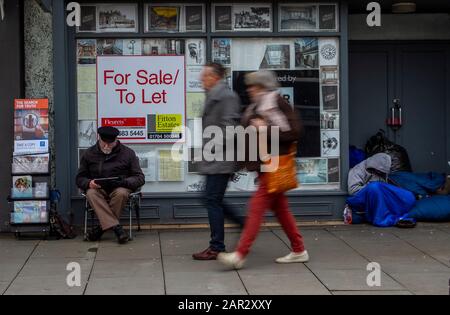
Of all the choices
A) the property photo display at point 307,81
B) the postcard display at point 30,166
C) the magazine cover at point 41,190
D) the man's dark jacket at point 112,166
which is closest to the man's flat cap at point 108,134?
the man's dark jacket at point 112,166

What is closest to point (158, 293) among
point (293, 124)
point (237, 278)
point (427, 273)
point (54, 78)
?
point (237, 278)

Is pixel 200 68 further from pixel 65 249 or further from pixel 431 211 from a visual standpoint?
pixel 431 211

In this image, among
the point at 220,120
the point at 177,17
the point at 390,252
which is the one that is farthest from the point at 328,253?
the point at 177,17

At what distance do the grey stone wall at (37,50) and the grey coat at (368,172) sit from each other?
372 centimetres

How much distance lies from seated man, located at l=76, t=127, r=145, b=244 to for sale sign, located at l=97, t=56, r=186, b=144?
2.68ft

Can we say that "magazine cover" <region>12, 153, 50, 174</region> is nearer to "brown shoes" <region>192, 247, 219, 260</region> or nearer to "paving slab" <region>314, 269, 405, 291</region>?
"brown shoes" <region>192, 247, 219, 260</region>

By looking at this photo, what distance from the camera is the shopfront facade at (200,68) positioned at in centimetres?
907

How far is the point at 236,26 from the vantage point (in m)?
9.20

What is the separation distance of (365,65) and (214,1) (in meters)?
2.59

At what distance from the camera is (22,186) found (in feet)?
27.1

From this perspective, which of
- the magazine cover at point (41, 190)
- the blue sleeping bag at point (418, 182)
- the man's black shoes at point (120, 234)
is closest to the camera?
the man's black shoes at point (120, 234)

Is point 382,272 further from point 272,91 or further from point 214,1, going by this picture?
point 214,1

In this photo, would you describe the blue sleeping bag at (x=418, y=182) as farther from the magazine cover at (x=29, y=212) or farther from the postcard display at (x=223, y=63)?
the magazine cover at (x=29, y=212)

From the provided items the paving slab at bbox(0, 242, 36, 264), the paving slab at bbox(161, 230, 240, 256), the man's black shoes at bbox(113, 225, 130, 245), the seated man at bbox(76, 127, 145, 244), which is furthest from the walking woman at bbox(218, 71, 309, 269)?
the paving slab at bbox(0, 242, 36, 264)
